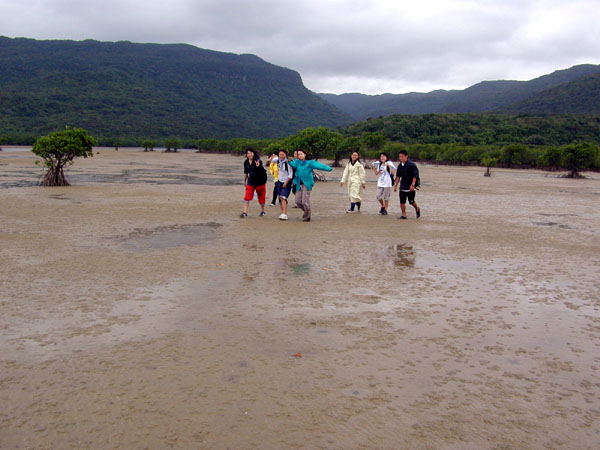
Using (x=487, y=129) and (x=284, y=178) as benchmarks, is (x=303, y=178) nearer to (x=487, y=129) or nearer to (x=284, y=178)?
(x=284, y=178)

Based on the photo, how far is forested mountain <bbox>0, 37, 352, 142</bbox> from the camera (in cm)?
10800

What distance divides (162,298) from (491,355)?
12.0ft

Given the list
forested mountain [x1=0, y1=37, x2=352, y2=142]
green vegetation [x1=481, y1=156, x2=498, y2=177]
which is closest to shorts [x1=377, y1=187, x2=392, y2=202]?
green vegetation [x1=481, y1=156, x2=498, y2=177]

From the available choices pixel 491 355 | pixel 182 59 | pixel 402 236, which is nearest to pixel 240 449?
pixel 491 355

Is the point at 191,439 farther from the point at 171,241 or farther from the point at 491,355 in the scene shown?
the point at 171,241

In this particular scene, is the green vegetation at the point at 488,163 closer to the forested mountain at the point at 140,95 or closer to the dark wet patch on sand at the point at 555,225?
the dark wet patch on sand at the point at 555,225

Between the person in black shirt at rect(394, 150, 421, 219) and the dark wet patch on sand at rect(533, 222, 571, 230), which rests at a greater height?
the person in black shirt at rect(394, 150, 421, 219)

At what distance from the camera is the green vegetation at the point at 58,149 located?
1995cm

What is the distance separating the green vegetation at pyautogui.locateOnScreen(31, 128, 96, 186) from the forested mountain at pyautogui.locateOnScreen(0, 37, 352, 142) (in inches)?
2752

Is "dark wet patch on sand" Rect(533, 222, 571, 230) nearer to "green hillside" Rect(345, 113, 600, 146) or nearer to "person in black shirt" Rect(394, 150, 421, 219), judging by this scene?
"person in black shirt" Rect(394, 150, 421, 219)

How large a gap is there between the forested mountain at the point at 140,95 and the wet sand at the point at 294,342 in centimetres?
8577

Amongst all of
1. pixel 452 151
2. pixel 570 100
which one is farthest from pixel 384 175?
pixel 570 100

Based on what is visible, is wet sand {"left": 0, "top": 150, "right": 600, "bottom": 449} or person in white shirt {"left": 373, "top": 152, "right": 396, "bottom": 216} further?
person in white shirt {"left": 373, "top": 152, "right": 396, "bottom": 216}

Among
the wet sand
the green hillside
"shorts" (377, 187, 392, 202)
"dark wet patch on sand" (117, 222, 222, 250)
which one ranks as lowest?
"dark wet patch on sand" (117, 222, 222, 250)
